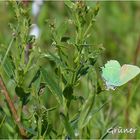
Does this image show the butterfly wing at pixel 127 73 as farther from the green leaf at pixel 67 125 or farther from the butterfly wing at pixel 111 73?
the green leaf at pixel 67 125

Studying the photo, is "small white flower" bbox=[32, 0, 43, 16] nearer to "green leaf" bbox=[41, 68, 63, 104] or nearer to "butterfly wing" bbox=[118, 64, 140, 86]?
"green leaf" bbox=[41, 68, 63, 104]

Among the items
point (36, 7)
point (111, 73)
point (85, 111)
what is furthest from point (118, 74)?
point (36, 7)

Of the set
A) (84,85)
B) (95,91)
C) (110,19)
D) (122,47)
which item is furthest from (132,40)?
(95,91)

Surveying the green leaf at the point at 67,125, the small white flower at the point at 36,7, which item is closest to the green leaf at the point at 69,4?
the green leaf at the point at 67,125

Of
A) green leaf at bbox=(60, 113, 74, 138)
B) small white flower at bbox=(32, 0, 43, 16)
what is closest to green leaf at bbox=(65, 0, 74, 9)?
green leaf at bbox=(60, 113, 74, 138)

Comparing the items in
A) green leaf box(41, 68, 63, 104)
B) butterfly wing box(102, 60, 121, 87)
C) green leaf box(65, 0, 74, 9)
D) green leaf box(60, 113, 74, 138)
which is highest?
green leaf box(65, 0, 74, 9)

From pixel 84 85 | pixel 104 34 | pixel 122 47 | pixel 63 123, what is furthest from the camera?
pixel 104 34

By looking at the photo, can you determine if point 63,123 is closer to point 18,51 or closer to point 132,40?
point 18,51
